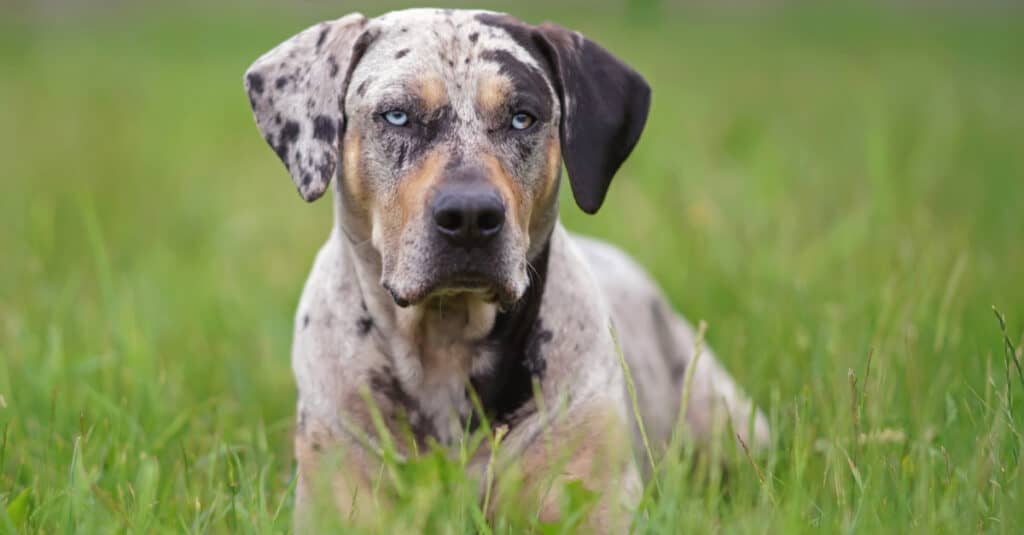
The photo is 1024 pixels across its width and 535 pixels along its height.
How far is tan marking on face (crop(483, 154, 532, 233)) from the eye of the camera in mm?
3172

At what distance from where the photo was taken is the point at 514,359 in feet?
11.5

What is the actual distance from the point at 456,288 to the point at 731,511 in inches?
40.7

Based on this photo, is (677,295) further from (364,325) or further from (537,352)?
(364,325)

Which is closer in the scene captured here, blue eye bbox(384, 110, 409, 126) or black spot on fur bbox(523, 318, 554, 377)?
blue eye bbox(384, 110, 409, 126)

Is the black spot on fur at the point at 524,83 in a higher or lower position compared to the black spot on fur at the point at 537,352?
higher

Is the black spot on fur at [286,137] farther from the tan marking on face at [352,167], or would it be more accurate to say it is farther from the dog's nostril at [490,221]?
the dog's nostril at [490,221]

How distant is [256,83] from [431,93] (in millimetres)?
622

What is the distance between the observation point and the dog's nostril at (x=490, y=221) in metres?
3.08

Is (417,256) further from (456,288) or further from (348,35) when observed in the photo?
(348,35)

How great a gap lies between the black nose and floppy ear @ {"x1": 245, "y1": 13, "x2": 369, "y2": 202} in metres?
0.50

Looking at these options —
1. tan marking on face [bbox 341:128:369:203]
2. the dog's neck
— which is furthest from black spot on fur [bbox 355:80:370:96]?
Answer: the dog's neck

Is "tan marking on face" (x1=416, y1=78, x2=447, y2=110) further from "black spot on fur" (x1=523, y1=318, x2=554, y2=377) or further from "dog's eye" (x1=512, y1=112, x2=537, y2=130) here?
"black spot on fur" (x1=523, y1=318, x2=554, y2=377)

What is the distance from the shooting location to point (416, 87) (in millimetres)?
3350

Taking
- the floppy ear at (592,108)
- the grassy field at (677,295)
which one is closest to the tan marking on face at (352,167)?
the floppy ear at (592,108)
